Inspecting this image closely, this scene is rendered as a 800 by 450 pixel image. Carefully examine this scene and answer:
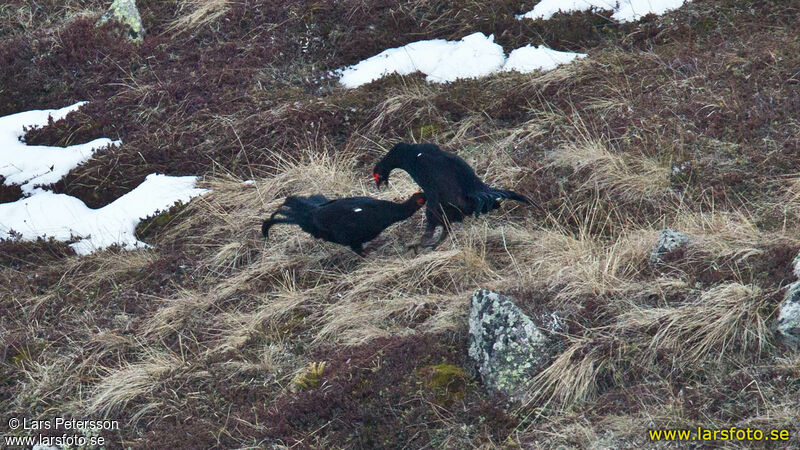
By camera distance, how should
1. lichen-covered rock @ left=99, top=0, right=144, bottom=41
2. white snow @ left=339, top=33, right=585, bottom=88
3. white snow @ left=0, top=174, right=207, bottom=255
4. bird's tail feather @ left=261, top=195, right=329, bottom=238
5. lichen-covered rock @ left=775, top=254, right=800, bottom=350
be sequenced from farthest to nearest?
1. lichen-covered rock @ left=99, top=0, right=144, bottom=41
2. white snow @ left=339, top=33, right=585, bottom=88
3. white snow @ left=0, top=174, right=207, bottom=255
4. bird's tail feather @ left=261, top=195, right=329, bottom=238
5. lichen-covered rock @ left=775, top=254, right=800, bottom=350

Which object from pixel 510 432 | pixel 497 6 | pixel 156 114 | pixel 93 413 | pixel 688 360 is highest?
pixel 497 6

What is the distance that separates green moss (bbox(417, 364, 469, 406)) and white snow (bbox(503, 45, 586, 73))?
528 cm

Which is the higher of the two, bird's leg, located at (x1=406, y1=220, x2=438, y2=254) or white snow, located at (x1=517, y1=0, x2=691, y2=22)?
white snow, located at (x1=517, y1=0, x2=691, y2=22)

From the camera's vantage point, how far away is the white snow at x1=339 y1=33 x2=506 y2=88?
10.2 m

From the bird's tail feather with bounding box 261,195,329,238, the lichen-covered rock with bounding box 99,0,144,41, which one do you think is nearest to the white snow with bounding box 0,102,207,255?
the bird's tail feather with bounding box 261,195,329,238

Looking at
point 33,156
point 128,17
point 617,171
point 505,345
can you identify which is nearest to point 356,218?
point 505,345

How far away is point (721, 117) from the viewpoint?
8.12 m

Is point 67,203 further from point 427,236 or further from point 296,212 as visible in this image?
point 427,236

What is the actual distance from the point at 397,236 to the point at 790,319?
3.83 metres

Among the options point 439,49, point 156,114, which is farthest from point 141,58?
point 439,49

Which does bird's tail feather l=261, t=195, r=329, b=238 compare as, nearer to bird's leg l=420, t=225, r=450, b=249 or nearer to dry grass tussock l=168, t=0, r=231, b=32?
bird's leg l=420, t=225, r=450, b=249

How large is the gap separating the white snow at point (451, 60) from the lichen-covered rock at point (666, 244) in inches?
161

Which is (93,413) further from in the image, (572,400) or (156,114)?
(156,114)

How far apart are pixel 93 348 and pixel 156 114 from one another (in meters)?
4.03
